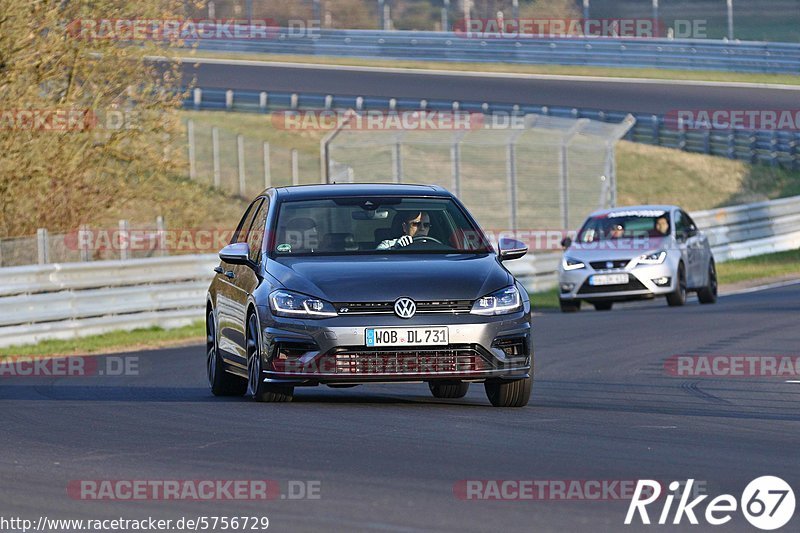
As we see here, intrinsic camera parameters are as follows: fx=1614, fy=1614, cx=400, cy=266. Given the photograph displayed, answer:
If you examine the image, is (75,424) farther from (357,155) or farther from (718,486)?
(357,155)

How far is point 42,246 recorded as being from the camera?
69.3 feet

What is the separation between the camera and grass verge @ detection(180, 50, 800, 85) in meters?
44.7

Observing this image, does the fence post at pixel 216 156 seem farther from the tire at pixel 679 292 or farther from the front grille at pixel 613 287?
the tire at pixel 679 292

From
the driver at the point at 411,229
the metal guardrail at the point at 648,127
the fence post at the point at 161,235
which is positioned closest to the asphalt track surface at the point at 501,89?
the metal guardrail at the point at 648,127

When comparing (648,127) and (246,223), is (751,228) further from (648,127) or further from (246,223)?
(246,223)

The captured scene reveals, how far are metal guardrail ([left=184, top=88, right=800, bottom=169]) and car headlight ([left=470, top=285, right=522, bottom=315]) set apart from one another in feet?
104

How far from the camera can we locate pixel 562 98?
4422 centimetres

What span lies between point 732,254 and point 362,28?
2194 centimetres

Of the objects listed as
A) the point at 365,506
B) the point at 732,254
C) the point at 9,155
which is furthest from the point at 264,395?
the point at 732,254

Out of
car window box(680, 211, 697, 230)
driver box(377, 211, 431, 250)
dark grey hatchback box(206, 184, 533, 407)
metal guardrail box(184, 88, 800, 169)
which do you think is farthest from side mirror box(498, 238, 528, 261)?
metal guardrail box(184, 88, 800, 169)

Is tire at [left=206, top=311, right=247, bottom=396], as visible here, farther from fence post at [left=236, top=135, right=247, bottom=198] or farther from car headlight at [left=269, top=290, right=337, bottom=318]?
fence post at [left=236, top=135, right=247, bottom=198]

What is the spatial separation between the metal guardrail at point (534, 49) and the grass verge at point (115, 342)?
24.3 metres

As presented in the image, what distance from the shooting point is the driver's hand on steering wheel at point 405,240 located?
37.0 feet

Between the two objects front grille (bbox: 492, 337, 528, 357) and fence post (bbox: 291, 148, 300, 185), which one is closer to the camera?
front grille (bbox: 492, 337, 528, 357)
